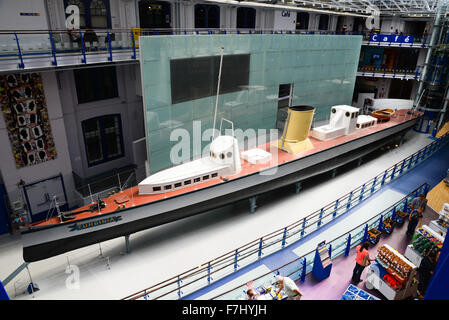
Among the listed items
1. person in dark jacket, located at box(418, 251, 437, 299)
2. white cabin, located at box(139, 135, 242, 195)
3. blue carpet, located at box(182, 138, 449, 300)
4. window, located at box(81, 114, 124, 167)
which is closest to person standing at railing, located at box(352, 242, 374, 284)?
person in dark jacket, located at box(418, 251, 437, 299)

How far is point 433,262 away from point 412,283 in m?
0.74

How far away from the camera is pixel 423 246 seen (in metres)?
8.88

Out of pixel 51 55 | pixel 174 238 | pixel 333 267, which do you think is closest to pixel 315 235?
pixel 333 267

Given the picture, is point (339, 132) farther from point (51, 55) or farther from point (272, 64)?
point (51, 55)

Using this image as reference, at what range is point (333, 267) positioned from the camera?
9.23 meters

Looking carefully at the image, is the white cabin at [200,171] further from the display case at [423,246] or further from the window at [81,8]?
the window at [81,8]

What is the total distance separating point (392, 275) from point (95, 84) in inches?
521

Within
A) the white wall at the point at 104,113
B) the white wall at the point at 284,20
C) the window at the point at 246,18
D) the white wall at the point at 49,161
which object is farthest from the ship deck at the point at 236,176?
the white wall at the point at 284,20

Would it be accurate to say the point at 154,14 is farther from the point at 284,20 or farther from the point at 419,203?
the point at 419,203

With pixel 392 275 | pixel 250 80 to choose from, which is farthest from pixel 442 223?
pixel 250 80

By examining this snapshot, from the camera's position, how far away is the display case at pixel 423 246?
8.77 m

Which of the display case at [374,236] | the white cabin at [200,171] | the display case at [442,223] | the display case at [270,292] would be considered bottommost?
the display case at [374,236]

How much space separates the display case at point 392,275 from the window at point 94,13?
13365 millimetres

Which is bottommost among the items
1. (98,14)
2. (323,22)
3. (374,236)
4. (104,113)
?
(374,236)
